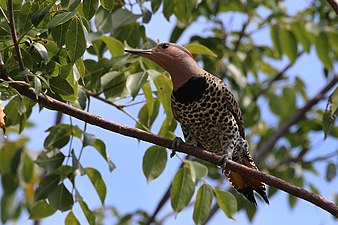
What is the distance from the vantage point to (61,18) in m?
3.02

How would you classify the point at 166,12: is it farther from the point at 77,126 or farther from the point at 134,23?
the point at 77,126

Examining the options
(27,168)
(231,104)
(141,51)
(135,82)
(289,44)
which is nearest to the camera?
(135,82)

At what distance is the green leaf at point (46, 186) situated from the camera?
13.3ft

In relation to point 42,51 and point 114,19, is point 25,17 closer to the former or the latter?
point 42,51

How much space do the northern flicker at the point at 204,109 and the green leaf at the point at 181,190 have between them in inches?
10.4

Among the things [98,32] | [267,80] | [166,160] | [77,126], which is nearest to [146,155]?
[166,160]

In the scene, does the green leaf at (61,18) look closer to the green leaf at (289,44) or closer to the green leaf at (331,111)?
the green leaf at (331,111)

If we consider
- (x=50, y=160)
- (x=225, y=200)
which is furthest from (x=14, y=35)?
(x=225, y=200)

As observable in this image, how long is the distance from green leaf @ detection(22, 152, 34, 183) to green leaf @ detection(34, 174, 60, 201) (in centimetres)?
63

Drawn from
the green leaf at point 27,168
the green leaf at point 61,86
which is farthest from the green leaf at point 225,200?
the green leaf at point 61,86

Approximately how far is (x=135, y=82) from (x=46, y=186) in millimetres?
691

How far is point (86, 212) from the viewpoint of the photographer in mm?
4145

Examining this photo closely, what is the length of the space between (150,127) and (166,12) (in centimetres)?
61

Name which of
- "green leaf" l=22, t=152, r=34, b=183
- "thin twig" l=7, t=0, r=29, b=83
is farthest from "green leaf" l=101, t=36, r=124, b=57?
"thin twig" l=7, t=0, r=29, b=83
